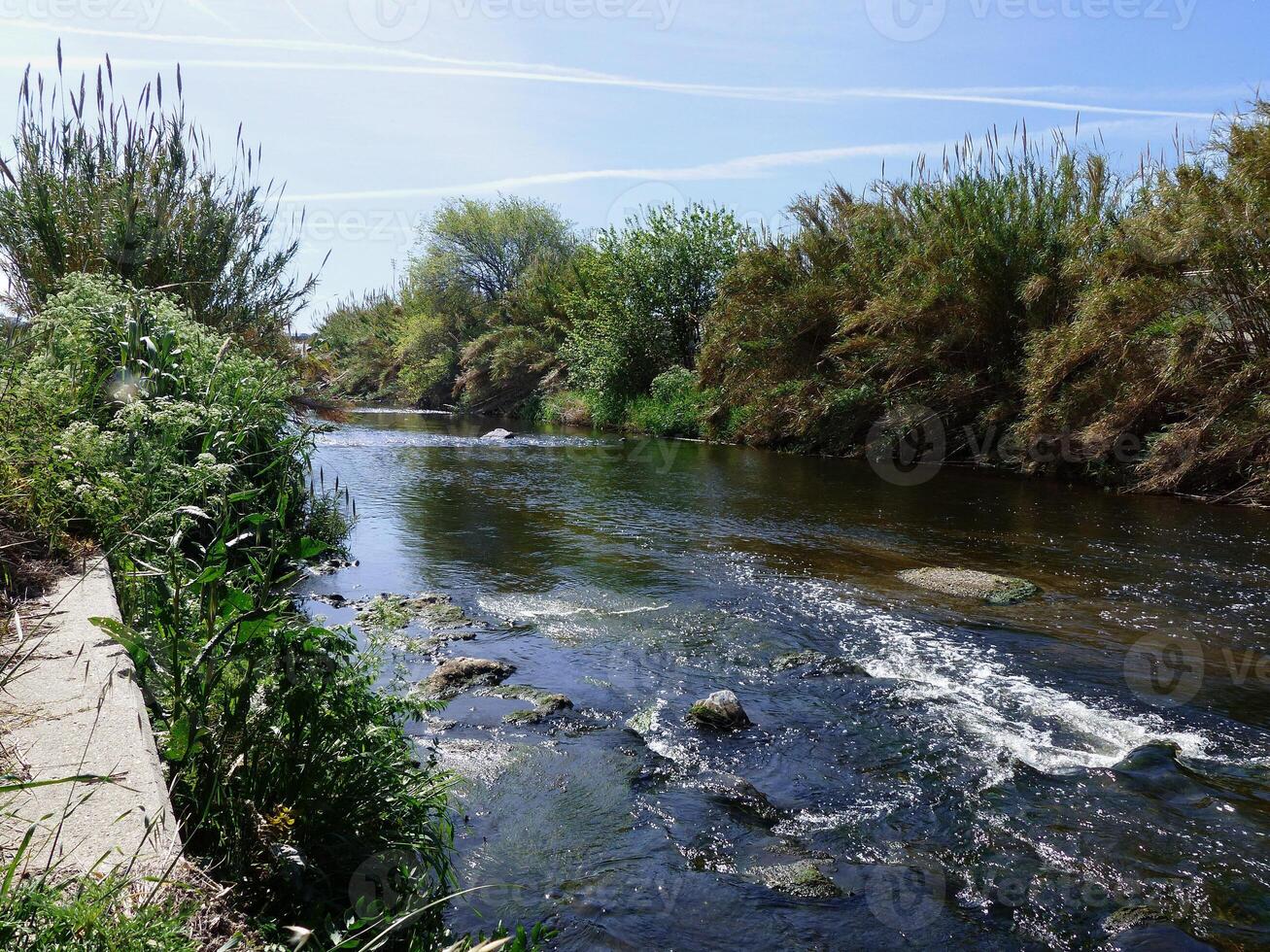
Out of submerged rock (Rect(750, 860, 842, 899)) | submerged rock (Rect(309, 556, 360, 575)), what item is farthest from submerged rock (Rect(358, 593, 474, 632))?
submerged rock (Rect(750, 860, 842, 899))

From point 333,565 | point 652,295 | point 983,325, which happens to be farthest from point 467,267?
point 333,565

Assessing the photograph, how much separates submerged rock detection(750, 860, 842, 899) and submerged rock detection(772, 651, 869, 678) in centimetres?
275

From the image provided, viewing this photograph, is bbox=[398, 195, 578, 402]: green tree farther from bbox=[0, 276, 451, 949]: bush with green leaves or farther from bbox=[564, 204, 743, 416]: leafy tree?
bbox=[0, 276, 451, 949]: bush with green leaves

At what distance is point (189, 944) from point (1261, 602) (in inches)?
390

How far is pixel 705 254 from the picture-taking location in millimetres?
30938

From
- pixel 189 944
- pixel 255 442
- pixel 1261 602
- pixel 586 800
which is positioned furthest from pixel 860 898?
pixel 1261 602

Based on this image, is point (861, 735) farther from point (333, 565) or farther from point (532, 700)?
point (333, 565)

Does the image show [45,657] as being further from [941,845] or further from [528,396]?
[528,396]

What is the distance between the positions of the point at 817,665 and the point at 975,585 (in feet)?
10.3

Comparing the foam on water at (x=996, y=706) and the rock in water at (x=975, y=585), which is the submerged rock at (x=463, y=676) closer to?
the foam on water at (x=996, y=706)

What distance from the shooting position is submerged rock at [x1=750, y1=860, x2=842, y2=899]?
3.89m

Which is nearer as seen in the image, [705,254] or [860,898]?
[860,898]

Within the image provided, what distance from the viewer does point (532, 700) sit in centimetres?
601

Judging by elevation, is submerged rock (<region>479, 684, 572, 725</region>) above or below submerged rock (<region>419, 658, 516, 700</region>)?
below
